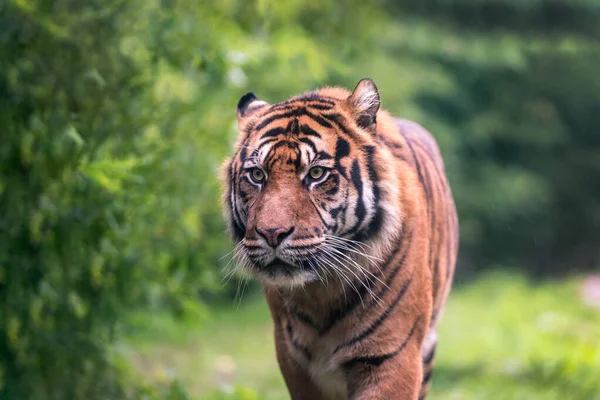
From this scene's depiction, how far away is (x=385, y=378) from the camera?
11.2ft

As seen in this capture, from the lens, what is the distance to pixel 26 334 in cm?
459

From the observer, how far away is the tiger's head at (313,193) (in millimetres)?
3211

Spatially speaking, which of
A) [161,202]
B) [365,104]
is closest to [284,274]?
[365,104]

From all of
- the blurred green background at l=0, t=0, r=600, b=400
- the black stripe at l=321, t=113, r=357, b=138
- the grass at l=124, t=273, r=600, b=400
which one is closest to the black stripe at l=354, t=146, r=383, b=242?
the black stripe at l=321, t=113, r=357, b=138

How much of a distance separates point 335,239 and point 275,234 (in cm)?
28

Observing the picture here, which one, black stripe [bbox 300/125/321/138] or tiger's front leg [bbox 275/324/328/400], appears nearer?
black stripe [bbox 300/125/321/138]

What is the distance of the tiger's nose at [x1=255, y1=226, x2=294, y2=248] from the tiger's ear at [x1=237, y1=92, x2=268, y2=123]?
0.76 metres

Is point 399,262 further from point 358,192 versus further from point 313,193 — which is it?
point 313,193

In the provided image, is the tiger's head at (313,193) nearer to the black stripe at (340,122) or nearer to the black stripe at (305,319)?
the black stripe at (340,122)

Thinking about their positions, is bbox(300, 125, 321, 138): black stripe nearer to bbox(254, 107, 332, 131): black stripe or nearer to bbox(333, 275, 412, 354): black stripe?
bbox(254, 107, 332, 131): black stripe

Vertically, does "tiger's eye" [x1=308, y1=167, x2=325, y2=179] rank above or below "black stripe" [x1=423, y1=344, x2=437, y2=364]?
below

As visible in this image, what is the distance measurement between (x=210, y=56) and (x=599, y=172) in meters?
12.0

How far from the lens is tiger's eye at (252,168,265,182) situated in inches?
132

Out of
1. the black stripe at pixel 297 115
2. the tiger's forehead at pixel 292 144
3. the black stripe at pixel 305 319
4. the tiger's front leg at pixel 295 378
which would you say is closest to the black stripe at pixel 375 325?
the black stripe at pixel 305 319
